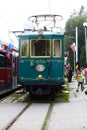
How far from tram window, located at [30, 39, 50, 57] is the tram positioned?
2.53 metres

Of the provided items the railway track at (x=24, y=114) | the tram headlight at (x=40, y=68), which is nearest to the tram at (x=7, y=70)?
the railway track at (x=24, y=114)

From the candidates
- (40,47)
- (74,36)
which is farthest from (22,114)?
(74,36)

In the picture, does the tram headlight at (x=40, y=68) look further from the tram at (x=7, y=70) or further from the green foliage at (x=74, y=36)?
the green foliage at (x=74, y=36)

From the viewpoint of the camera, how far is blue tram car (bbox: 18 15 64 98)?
22.2m

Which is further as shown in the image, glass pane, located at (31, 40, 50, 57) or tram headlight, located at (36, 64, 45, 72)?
glass pane, located at (31, 40, 50, 57)

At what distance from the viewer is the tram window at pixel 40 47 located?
22703 millimetres

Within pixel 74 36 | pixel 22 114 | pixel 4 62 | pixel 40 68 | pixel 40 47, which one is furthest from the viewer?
pixel 74 36

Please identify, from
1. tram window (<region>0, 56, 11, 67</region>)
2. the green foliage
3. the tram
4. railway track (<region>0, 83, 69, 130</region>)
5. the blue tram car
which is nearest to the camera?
railway track (<region>0, 83, 69, 130</region>)

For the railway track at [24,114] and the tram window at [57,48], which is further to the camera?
the tram window at [57,48]

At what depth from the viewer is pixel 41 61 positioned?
2230 centimetres

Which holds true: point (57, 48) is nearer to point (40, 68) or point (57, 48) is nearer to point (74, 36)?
point (40, 68)

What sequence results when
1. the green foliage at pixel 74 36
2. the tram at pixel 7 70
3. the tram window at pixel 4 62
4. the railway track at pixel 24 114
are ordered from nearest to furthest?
the railway track at pixel 24 114, the tram window at pixel 4 62, the tram at pixel 7 70, the green foliage at pixel 74 36

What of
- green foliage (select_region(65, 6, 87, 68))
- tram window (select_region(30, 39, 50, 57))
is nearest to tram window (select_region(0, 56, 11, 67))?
tram window (select_region(30, 39, 50, 57))

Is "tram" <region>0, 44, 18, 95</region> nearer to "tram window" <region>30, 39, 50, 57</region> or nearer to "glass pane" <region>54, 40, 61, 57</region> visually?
"tram window" <region>30, 39, 50, 57</region>
